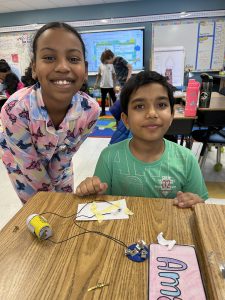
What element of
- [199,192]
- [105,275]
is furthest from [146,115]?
[105,275]

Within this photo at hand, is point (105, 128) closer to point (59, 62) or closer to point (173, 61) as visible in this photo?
point (173, 61)

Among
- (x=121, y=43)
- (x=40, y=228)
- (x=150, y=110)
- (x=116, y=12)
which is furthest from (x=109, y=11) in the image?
(x=40, y=228)

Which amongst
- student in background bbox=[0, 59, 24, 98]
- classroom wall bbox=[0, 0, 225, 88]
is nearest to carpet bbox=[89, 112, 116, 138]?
student in background bbox=[0, 59, 24, 98]

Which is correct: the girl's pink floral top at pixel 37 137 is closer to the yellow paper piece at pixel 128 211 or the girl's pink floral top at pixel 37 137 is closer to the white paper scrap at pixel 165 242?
the yellow paper piece at pixel 128 211

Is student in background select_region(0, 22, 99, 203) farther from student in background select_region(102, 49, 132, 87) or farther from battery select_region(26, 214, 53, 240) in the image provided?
student in background select_region(102, 49, 132, 87)

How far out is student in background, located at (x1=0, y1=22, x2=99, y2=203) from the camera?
859 mm

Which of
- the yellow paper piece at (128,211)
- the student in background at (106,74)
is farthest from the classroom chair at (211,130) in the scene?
the student in background at (106,74)

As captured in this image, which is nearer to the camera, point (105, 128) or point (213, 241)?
point (213, 241)

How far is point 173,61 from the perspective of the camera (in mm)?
5812

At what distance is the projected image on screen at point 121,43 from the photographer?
588 cm

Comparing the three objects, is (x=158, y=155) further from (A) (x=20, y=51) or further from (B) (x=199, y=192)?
(A) (x=20, y=51)

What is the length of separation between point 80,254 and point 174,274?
187mm

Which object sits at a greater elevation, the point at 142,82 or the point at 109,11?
the point at 109,11

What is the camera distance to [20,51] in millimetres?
6465
